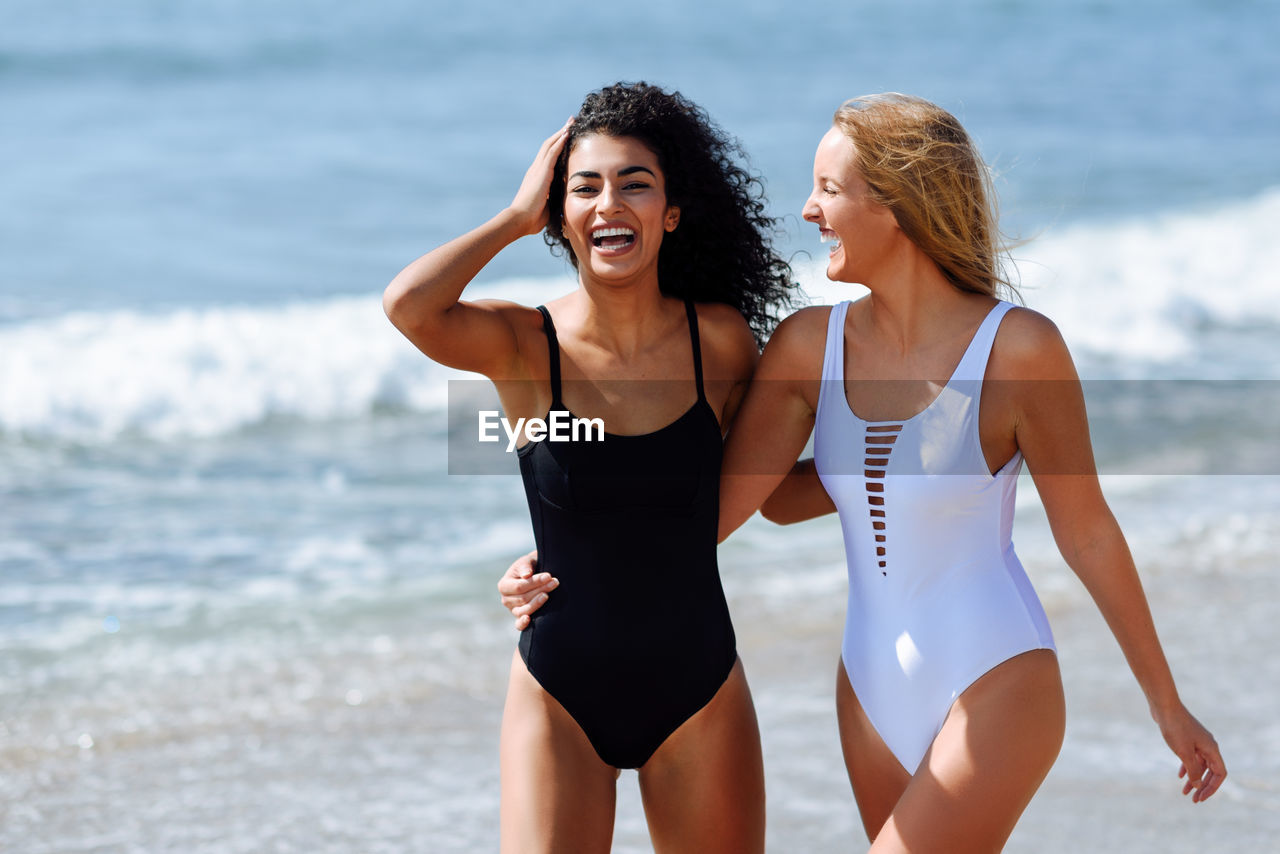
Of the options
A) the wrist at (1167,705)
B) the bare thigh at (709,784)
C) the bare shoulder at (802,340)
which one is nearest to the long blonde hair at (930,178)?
the bare shoulder at (802,340)

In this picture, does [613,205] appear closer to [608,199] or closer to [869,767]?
[608,199]

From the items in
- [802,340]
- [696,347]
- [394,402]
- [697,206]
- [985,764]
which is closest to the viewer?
[985,764]

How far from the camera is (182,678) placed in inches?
211

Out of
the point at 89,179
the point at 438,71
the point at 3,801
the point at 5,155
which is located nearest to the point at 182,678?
the point at 3,801

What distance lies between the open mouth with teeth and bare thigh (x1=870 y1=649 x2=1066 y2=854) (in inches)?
46.9

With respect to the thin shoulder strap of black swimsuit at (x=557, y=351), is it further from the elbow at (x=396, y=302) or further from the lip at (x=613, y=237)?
the elbow at (x=396, y=302)

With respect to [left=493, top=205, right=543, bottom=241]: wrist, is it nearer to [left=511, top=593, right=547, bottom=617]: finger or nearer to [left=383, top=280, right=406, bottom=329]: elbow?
[left=383, top=280, right=406, bottom=329]: elbow

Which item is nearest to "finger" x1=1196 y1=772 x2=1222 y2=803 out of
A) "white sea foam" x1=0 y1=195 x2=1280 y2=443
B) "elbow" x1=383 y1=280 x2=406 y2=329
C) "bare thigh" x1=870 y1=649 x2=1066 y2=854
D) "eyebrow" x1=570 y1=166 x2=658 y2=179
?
"bare thigh" x1=870 y1=649 x2=1066 y2=854

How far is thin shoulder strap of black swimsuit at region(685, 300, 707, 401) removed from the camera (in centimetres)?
294

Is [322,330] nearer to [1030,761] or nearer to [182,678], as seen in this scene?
[182,678]

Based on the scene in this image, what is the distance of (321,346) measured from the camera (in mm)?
10867

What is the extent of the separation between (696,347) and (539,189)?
1.63ft

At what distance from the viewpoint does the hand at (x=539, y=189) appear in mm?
2941

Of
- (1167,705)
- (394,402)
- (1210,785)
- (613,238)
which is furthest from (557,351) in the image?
(394,402)
